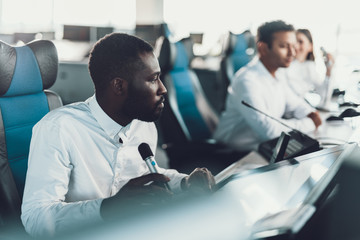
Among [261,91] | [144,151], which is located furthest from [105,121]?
[261,91]

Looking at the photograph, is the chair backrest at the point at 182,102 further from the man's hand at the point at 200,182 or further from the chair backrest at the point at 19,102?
the man's hand at the point at 200,182

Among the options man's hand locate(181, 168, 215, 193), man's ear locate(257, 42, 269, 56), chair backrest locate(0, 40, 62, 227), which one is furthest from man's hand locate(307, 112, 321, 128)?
chair backrest locate(0, 40, 62, 227)

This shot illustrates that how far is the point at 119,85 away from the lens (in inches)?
42.1

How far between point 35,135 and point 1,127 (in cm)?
32

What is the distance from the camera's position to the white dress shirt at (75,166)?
0.94 meters

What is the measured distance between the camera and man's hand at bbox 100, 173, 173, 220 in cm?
85

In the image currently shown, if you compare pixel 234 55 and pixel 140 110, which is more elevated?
pixel 140 110

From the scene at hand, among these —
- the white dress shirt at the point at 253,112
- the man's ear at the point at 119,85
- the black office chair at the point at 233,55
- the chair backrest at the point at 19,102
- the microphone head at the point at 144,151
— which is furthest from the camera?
the black office chair at the point at 233,55

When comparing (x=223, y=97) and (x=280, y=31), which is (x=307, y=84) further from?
(x=280, y=31)

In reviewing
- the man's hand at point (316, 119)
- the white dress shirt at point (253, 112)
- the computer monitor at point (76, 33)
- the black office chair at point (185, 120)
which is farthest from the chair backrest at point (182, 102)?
the computer monitor at point (76, 33)

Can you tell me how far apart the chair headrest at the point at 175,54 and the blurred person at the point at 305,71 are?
100 cm

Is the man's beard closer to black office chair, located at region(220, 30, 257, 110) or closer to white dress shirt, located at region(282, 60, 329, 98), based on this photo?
white dress shirt, located at region(282, 60, 329, 98)

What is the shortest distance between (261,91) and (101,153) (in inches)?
46.7

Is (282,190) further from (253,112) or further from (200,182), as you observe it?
(253,112)
